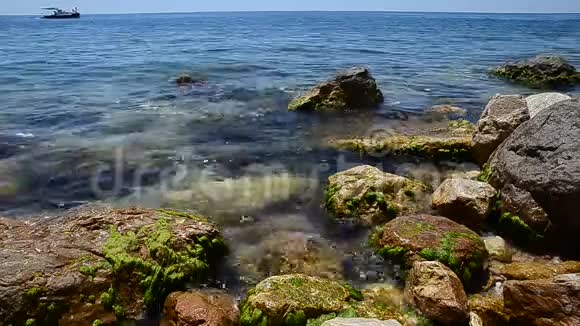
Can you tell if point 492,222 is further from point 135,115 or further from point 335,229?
point 135,115

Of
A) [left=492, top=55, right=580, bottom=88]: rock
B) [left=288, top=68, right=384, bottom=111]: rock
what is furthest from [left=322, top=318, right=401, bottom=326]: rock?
[left=492, top=55, right=580, bottom=88]: rock

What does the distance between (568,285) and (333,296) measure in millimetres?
2713

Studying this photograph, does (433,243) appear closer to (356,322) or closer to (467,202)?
(467,202)

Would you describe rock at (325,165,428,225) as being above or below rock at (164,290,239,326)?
above

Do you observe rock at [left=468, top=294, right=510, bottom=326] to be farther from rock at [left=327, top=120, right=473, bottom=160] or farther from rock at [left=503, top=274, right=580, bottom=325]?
rock at [left=327, top=120, right=473, bottom=160]

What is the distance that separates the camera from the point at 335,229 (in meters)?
7.85

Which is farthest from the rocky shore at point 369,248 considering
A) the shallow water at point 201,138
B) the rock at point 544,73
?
the rock at point 544,73

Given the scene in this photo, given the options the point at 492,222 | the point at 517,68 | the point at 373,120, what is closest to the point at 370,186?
the point at 492,222

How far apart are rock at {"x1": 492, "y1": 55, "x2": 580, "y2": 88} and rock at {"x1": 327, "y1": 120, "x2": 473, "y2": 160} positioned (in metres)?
12.5

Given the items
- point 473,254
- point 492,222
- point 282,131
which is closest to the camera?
point 473,254

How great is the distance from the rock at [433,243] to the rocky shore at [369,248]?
20 millimetres

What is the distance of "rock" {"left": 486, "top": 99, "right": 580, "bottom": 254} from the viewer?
6.92m

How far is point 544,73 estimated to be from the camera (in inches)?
913

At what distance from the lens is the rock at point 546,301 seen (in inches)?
191
